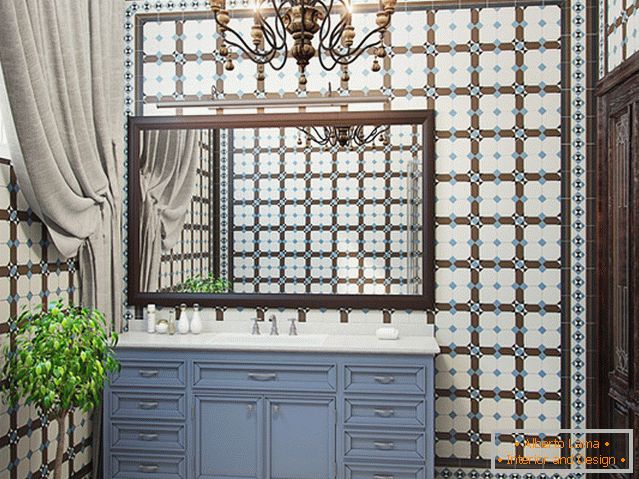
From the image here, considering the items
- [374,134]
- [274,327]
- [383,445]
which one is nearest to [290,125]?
[374,134]

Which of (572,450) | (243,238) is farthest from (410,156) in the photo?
(572,450)

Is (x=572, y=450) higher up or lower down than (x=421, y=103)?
lower down

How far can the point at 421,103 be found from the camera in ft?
13.2

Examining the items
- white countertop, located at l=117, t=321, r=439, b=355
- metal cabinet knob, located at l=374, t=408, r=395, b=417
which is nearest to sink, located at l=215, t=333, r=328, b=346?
white countertop, located at l=117, t=321, r=439, b=355

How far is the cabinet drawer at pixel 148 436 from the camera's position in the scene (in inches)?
146

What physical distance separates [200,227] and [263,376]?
1.07 meters

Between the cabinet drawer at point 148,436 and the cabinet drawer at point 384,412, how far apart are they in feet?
3.16

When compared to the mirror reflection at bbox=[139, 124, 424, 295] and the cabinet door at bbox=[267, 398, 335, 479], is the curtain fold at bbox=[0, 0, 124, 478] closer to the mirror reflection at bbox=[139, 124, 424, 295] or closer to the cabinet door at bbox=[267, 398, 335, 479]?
the mirror reflection at bbox=[139, 124, 424, 295]

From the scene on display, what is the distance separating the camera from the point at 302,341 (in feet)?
12.6

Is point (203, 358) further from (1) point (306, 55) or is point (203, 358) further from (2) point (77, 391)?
(1) point (306, 55)

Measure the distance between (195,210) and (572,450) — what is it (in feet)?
8.92

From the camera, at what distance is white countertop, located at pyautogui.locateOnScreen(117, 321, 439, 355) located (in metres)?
3.59

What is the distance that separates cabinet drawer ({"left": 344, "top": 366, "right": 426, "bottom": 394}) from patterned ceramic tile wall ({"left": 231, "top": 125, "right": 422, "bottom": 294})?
0.61 m

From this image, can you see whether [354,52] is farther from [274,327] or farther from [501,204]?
[274,327]
